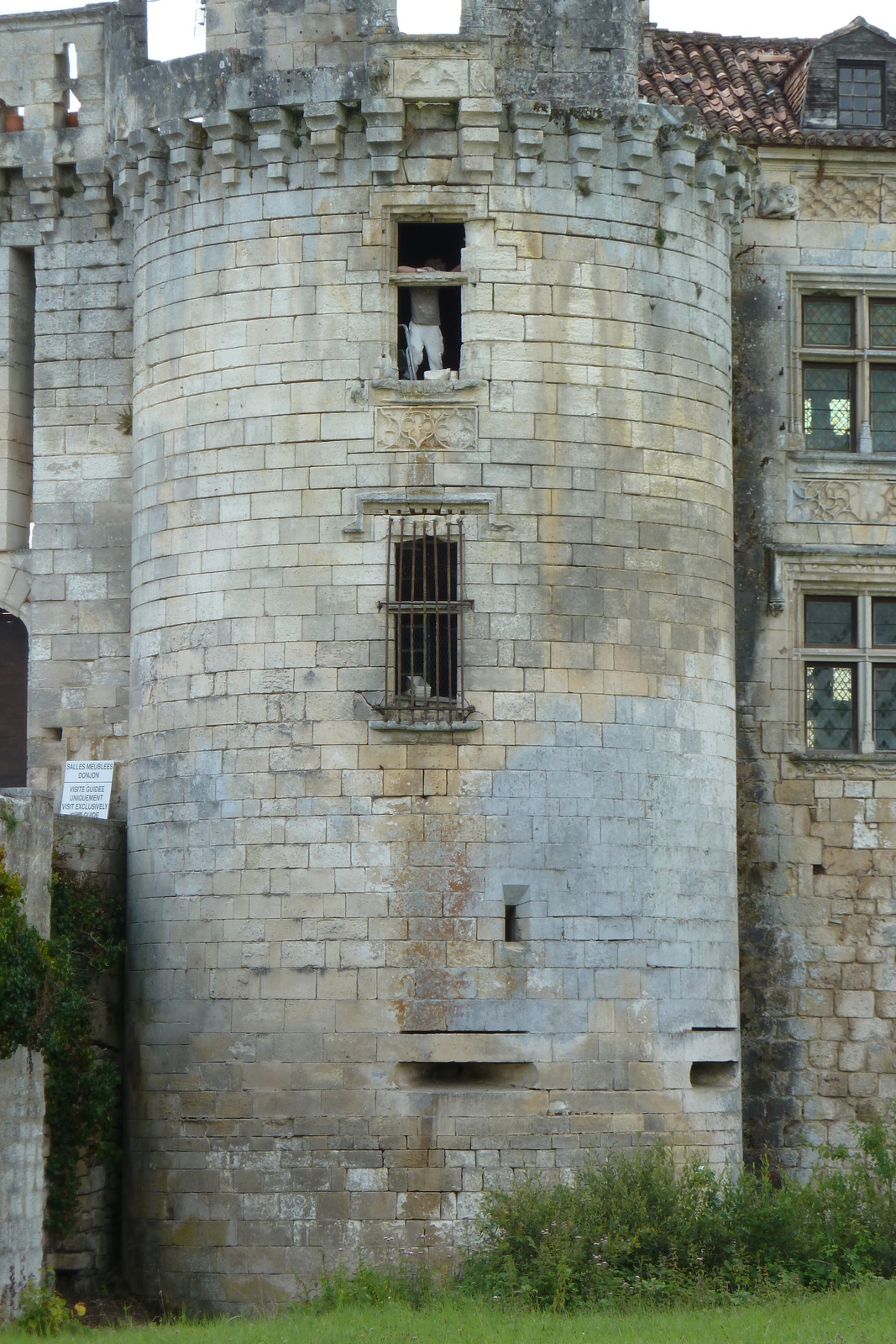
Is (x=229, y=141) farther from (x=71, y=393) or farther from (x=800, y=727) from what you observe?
(x=800, y=727)

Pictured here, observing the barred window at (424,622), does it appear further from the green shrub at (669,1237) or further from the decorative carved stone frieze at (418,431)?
the green shrub at (669,1237)

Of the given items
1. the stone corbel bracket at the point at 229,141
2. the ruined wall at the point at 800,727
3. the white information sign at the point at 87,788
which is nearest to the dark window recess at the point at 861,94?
the ruined wall at the point at 800,727

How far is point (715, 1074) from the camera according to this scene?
16109 mm

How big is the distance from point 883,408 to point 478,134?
16.7 ft

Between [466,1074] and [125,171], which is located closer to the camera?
[466,1074]

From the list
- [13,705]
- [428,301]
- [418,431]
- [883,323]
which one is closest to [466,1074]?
[418,431]

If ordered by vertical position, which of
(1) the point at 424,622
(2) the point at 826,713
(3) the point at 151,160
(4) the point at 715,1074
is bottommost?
(4) the point at 715,1074

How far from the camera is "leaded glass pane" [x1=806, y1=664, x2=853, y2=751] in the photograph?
1827 centimetres

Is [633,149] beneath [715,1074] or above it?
above

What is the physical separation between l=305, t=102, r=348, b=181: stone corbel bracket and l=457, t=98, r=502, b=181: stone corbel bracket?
0.92m

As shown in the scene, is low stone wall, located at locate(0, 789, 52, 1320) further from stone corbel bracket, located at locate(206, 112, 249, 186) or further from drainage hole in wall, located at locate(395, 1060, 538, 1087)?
stone corbel bracket, located at locate(206, 112, 249, 186)

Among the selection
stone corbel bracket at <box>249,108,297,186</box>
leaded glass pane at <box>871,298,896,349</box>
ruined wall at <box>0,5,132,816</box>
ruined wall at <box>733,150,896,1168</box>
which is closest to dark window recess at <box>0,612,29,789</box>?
ruined wall at <box>0,5,132,816</box>

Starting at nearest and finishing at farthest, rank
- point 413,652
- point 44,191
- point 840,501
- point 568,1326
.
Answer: point 568,1326, point 413,652, point 44,191, point 840,501

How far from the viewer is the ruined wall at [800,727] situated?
1769 centimetres
